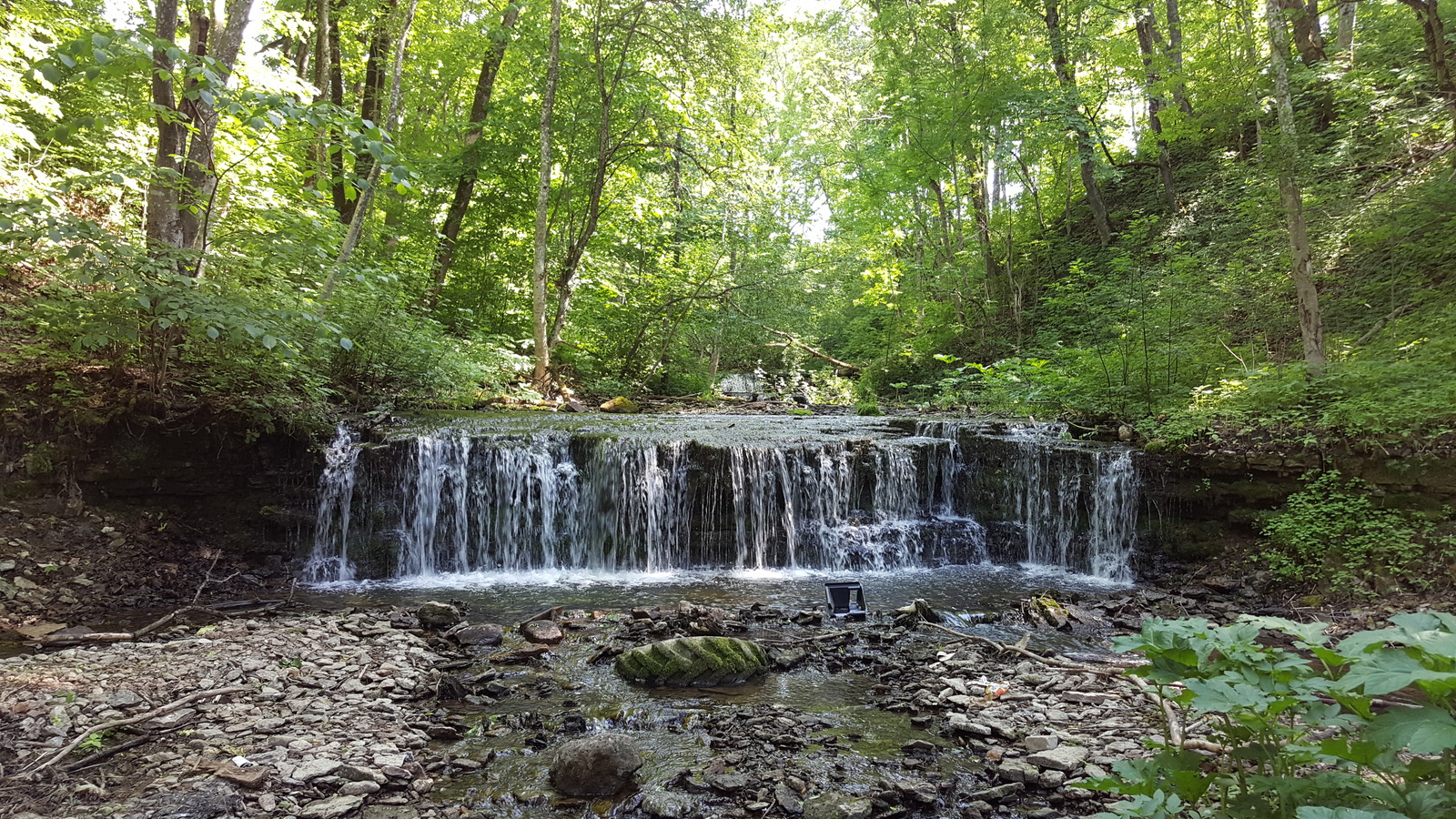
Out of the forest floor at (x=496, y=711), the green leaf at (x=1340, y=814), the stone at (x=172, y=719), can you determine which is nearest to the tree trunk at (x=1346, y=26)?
the forest floor at (x=496, y=711)

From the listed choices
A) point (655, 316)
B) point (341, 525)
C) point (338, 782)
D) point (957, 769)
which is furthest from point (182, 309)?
point (655, 316)

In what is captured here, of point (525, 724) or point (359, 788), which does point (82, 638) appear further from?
point (525, 724)

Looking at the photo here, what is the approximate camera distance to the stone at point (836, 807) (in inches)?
117

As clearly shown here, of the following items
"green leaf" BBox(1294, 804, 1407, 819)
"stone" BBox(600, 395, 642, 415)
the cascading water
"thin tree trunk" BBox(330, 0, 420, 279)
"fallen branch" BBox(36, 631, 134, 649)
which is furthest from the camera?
"stone" BBox(600, 395, 642, 415)

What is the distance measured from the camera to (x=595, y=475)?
8.54m

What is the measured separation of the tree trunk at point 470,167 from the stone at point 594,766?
1220 cm

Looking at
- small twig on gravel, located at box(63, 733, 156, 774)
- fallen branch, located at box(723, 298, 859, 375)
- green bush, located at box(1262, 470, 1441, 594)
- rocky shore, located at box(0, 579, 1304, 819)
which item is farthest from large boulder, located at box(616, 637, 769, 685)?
fallen branch, located at box(723, 298, 859, 375)

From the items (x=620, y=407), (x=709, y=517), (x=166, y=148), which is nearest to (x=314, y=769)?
(x=709, y=517)

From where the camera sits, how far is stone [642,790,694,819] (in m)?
3.01

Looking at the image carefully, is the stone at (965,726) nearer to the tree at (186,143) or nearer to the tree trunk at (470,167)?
the tree at (186,143)

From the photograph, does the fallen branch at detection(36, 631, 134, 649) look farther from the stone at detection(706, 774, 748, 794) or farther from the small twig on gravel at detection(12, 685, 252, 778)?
the stone at detection(706, 774, 748, 794)

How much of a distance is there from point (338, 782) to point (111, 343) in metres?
5.55

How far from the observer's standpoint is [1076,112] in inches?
520

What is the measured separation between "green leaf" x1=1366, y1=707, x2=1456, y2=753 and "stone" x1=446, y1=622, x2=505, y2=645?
5154 millimetres
